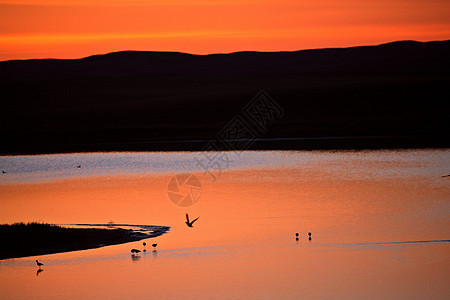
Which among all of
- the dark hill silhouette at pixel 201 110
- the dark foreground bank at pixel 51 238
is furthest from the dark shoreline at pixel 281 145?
the dark foreground bank at pixel 51 238

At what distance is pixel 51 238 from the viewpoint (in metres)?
30.0

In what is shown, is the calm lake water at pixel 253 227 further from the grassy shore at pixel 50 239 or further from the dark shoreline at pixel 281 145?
the dark shoreline at pixel 281 145

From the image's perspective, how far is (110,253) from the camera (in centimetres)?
2831

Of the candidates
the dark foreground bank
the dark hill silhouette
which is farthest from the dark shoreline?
the dark foreground bank

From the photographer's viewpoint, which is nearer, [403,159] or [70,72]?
[403,159]

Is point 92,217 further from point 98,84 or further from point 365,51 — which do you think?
point 365,51

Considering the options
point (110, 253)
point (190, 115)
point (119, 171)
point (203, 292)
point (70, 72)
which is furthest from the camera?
point (70, 72)

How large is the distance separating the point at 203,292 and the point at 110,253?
6.06 m

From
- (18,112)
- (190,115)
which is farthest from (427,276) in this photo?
(18,112)
